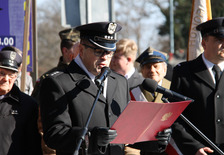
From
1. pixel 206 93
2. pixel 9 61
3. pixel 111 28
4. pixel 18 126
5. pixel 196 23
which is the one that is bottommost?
pixel 18 126

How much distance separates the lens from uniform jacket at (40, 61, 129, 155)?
3.87 metres

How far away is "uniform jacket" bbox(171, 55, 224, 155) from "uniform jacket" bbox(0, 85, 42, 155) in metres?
1.35

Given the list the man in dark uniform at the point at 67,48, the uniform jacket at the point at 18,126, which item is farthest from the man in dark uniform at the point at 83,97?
the man in dark uniform at the point at 67,48

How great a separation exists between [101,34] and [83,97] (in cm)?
55

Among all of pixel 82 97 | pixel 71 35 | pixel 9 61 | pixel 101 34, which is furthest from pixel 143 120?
pixel 71 35

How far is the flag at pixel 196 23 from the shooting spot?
6910 mm

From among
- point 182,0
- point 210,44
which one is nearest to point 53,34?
point 182,0

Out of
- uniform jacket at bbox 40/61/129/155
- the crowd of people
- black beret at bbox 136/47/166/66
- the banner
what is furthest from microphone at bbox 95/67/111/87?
the banner

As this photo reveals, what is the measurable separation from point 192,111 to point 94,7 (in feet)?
11.9

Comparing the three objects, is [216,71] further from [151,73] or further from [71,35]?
[71,35]

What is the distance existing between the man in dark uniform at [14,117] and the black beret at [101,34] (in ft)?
3.42

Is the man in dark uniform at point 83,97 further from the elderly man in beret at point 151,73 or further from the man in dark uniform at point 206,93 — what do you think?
the elderly man in beret at point 151,73

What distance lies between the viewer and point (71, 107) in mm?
4059

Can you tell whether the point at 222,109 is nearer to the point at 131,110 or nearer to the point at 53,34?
the point at 131,110
